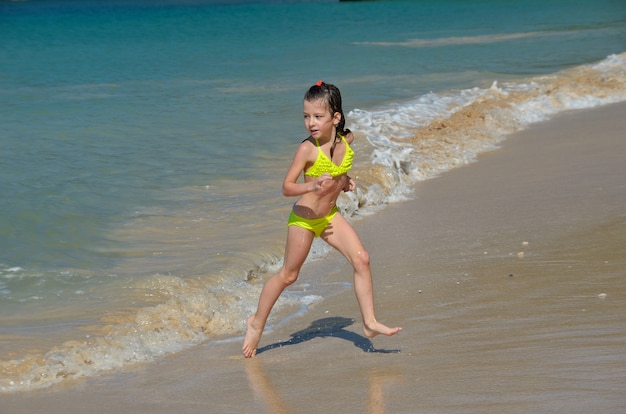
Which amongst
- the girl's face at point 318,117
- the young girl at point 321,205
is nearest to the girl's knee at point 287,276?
the young girl at point 321,205

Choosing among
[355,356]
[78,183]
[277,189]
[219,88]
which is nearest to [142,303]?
[355,356]

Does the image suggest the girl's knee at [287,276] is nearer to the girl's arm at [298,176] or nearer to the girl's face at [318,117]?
the girl's arm at [298,176]

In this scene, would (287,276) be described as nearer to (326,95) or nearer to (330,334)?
(330,334)

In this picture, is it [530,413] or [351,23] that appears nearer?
[530,413]

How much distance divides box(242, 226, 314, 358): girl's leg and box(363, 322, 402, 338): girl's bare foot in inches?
18.5

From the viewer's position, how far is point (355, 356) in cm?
459

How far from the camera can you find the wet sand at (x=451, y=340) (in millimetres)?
3922

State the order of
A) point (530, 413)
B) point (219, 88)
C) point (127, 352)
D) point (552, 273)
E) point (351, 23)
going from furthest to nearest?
point (351, 23)
point (219, 88)
point (552, 273)
point (127, 352)
point (530, 413)

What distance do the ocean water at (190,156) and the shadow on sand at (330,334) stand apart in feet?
1.23

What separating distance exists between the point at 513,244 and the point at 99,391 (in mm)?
3207

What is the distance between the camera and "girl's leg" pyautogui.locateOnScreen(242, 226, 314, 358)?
15.3 ft

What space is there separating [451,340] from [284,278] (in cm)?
90

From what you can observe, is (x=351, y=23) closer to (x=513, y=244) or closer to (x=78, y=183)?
(x=78, y=183)

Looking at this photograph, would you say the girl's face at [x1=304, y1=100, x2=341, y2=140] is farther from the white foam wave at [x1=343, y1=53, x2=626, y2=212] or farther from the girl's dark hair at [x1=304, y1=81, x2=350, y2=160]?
the white foam wave at [x1=343, y1=53, x2=626, y2=212]
